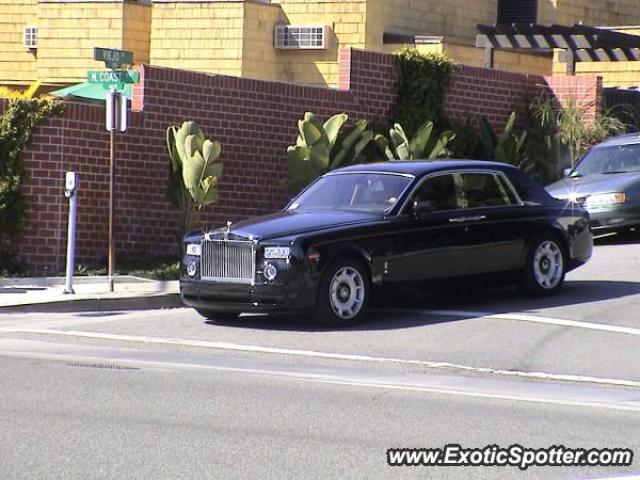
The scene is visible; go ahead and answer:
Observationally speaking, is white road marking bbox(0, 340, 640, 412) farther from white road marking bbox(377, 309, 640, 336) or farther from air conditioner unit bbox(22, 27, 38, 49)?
air conditioner unit bbox(22, 27, 38, 49)

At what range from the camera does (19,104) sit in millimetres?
17266

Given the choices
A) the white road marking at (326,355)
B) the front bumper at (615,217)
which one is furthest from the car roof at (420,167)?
the front bumper at (615,217)

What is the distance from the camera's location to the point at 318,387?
9.90 metres

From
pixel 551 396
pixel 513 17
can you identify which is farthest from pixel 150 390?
pixel 513 17

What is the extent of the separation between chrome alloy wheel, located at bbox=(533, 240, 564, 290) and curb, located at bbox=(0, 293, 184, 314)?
173 inches

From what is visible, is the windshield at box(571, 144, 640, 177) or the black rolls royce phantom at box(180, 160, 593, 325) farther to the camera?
the windshield at box(571, 144, 640, 177)

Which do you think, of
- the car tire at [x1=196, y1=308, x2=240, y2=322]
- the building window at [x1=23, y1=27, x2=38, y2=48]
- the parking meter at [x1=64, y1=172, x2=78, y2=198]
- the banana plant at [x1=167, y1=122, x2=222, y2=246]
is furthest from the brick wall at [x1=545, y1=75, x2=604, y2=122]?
the car tire at [x1=196, y1=308, x2=240, y2=322]

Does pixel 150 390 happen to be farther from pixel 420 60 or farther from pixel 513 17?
pixel 513 17

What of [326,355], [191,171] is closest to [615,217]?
[191,171]

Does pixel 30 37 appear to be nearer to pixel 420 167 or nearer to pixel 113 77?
pixel 113 77

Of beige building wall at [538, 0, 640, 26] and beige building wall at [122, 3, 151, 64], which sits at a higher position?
beige building wall at [538, 0, 640, 26]

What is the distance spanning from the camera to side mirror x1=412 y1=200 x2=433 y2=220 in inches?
530

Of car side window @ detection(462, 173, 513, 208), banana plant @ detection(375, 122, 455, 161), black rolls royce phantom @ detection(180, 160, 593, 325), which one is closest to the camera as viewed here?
black rolls royce phantom @ detection(180, 160, 593, 325)

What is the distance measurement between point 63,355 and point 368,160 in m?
10.3
